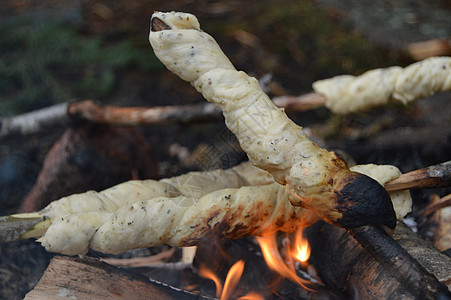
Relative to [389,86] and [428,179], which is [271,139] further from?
[389,86]

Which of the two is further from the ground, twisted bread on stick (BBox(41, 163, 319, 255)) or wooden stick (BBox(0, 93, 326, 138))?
twisted bread on stick (BBox(41, 163, 319, 255))

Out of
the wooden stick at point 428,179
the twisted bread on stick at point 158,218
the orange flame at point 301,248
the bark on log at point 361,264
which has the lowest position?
the orange flame at point 301,248

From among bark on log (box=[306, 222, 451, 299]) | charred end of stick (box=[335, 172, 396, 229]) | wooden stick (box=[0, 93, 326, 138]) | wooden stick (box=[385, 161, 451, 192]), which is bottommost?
bark on log (box=[306, 222, 451, 299])

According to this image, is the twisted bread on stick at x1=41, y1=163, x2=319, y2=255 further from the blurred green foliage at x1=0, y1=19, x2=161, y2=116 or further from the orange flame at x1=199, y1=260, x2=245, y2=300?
the blurred green foliage at x1=0, y1=19, x2=161, y2=116

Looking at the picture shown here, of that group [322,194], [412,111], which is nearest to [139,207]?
[322,194]

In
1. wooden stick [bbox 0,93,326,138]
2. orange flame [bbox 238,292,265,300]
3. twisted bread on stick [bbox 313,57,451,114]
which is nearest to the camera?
orange flame [bbox 238,292,265,300]

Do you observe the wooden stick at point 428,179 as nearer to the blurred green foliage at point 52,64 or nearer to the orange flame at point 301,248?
the orange flame at point 301,248

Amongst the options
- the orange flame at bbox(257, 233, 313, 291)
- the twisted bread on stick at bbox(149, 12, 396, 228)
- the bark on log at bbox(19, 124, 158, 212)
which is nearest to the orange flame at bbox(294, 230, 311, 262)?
the orange flame at bbox(257, 233, 313, 291)

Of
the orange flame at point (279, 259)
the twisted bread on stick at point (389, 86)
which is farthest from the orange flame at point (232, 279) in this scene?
the twisted bread on stick at point (389, 86)
